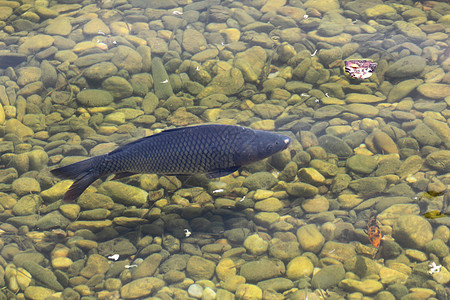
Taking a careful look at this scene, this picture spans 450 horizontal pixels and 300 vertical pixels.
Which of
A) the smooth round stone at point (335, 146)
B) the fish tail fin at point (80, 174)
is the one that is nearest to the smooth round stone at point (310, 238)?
the smooth round stone at point (335, 146)

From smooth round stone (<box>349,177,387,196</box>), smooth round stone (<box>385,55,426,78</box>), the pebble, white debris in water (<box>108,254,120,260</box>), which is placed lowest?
the pebble

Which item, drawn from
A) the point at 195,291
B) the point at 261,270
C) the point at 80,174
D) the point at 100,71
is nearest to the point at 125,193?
the point at 80,174

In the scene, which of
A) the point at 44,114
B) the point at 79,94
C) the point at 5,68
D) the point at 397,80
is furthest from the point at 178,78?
the point at 397,80

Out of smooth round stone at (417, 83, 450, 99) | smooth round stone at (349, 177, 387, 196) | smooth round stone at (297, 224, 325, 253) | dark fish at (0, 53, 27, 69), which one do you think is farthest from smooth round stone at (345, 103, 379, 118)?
dark fish at (0, 53, 27, 69)

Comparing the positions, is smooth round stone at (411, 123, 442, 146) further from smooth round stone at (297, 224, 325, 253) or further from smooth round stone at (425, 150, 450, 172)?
smooth round stone at (297, 224, 325, 253)

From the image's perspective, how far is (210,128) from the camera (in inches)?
157

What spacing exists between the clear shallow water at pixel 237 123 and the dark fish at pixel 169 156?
0.61m

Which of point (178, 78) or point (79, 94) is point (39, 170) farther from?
point (178, 78)

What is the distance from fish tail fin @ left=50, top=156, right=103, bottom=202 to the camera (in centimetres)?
394

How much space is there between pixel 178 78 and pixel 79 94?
59.3 inches

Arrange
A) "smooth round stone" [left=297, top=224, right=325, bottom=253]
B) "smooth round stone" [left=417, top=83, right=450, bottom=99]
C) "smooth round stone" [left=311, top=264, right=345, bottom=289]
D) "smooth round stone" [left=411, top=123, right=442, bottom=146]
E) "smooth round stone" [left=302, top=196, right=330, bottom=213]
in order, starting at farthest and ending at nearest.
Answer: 1. "smooth round stone" [left=417, top=83, right=450, bottom=99]
2. "smooth round stone" [left=411, top=123, right=442, bottom=146]
3. "smooth round stone" [left=302, top=196, right=330, bottom=213]
4. "smooth round stone" [left=297, top=224, right=325, bottom=253]
5. "smooth round stone" [left=311, top=264, right=345, bottom=289]

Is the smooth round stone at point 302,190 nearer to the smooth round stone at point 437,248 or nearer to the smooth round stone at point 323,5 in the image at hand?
the smooth round stone at point 437,248

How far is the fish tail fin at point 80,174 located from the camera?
394 cm

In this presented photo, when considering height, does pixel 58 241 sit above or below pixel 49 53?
below
